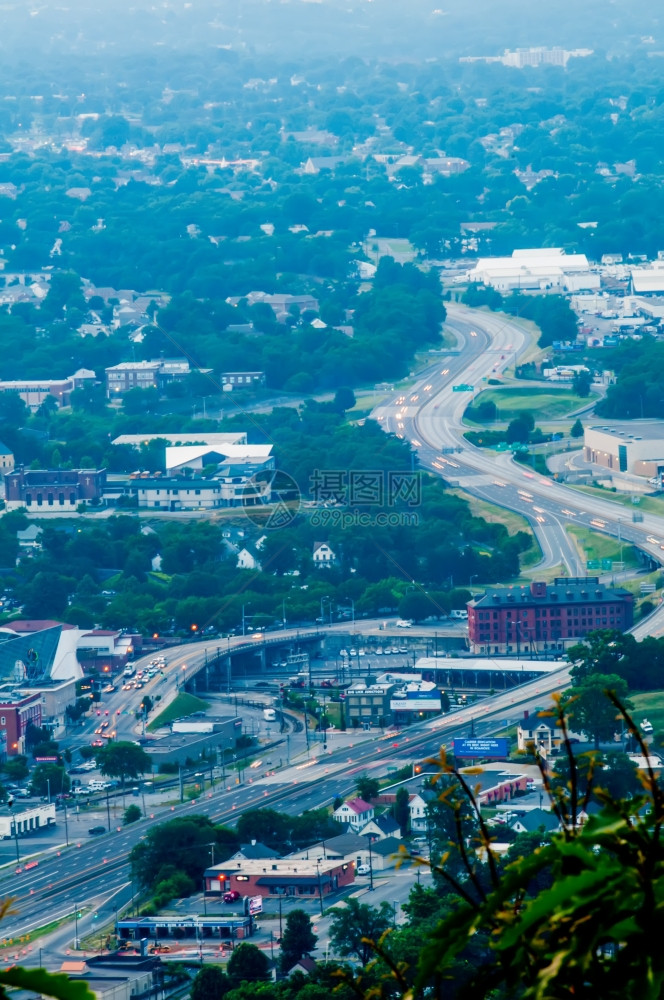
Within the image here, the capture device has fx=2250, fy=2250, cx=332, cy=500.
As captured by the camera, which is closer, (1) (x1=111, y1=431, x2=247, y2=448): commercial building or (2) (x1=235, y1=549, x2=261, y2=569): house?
(2) (x1=235, y1=549, x2=261, y2=569): house

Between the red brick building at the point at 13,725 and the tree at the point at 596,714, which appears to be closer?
the tree at the point at 596,714

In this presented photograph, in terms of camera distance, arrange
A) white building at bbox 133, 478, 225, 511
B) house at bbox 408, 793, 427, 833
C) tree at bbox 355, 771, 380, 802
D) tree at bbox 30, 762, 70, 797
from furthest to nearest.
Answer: white building at bbox 133, 478, 225, 511
tree at bbox 30, 762, 70, 797
tree at bbox 355, 771, 380, 802
house at bbox 408, 793, 427, 833

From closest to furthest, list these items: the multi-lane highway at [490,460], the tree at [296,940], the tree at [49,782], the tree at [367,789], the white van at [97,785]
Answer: the tree at [296,940] → the tree at [367,789] → the tree at [49,782] → the white van at [97,785] → the multi-lane highway at [490,460]

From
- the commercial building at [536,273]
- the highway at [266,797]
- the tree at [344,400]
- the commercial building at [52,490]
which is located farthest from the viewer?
the commercial building at [536,273]

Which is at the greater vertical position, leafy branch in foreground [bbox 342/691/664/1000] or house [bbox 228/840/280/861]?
leafy branch in foreground [bbox 342/691/664/1000]

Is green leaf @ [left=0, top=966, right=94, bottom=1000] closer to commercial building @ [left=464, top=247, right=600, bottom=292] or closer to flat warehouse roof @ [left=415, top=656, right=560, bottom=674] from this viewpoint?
flat warehouse roof @ [left=415, top=656, right=560, bottom=674]

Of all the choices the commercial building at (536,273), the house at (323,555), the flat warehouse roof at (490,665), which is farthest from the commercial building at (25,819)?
the commercial building at (536,273)

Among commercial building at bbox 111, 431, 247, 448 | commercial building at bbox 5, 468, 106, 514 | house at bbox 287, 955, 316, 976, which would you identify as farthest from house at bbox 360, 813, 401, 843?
commercial building at bbox 111, 431, 247, 448

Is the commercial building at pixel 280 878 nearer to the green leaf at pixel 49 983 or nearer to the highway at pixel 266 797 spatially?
the highway at pixel 266 797
